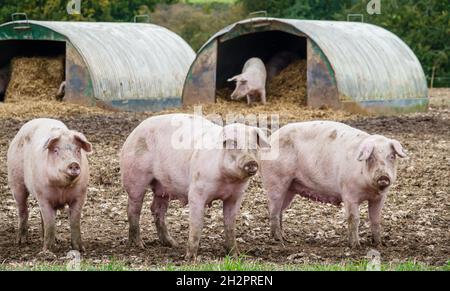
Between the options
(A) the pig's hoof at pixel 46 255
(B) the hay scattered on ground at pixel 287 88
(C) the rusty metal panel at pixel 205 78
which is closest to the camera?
(A) the pig's hoof at pixel 46 255

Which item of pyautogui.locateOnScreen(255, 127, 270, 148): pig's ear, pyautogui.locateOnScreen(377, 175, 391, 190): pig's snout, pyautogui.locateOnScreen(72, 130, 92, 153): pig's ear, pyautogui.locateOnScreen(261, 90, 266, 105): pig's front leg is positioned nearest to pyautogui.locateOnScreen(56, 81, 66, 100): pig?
pyautogui.locateOnScreen(261, 90, 266, 105): pig's front leg

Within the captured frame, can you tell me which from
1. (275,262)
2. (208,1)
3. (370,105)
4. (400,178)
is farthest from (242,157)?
(208,1)

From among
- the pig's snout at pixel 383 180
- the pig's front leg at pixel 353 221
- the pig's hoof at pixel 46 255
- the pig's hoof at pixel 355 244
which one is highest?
the pig's snout at pixel 383 180

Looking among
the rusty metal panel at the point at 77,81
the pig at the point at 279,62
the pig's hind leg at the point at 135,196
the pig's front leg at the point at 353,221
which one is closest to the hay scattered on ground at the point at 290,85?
the pig at the point at 279,62

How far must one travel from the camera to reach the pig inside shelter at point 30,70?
2208 centimetres

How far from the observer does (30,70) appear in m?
22.6

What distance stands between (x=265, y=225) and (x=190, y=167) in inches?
80.3

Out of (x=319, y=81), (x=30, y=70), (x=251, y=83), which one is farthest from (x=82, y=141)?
(x=30, y=70)

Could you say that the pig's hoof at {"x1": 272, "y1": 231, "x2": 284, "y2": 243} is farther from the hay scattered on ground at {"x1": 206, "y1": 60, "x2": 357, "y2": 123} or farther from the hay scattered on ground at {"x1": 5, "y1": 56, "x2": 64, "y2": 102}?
the hay scattered on ground at {"x1": 5, "y1": 56, "x2": 64, "y2": 102}

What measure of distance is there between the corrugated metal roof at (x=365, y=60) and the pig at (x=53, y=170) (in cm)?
1135

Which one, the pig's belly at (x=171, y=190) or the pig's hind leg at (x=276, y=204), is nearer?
the pig's belly at (x=171, y=190)

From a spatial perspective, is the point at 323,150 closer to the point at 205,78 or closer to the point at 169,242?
the point at 169,242

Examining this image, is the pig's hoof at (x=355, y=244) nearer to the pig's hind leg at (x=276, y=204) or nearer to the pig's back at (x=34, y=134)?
the pig's hind leg at (x=276, y=204)
